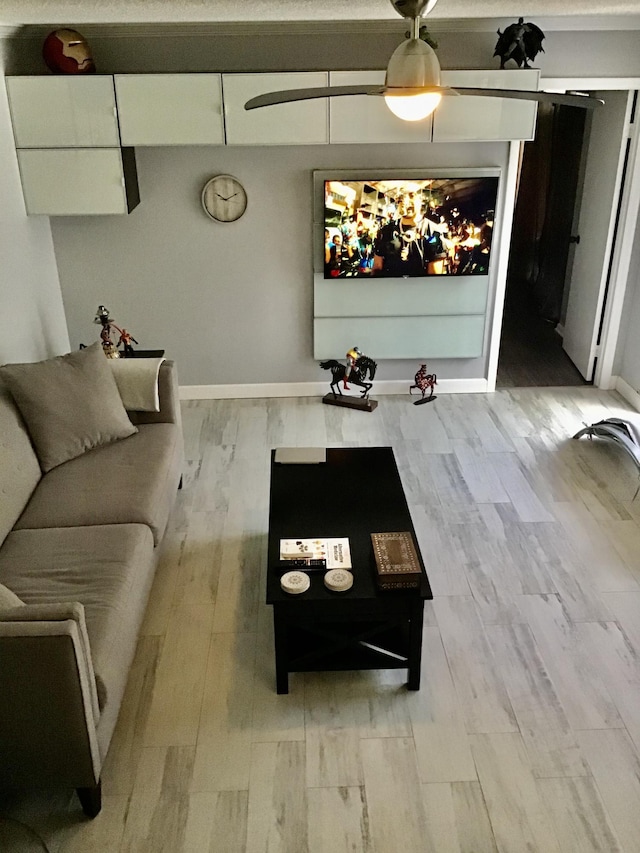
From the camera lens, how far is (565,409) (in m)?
5.25

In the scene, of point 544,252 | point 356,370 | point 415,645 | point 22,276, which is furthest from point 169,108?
point 544,252

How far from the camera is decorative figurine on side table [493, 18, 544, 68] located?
426 centimetres

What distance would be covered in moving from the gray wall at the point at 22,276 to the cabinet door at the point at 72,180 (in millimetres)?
79

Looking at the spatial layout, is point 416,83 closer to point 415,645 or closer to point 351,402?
point 415,645

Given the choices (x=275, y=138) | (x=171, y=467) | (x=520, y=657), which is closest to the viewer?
(x=520, y=657)

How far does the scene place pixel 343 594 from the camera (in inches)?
104

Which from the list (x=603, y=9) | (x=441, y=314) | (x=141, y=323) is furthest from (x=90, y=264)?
(x=603, y=9)

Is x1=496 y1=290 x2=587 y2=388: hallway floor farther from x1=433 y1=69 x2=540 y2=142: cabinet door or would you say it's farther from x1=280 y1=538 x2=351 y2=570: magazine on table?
x1=280 y1=538 x2=351 y2=570: magazine on table

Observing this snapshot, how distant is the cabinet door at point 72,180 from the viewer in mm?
4348

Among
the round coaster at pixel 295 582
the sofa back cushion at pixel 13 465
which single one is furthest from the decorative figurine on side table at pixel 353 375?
the round coaster at pixel 295 582

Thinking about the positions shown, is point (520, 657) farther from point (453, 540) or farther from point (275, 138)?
point (275, 138)

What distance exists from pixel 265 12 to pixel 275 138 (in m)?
→ 0.81

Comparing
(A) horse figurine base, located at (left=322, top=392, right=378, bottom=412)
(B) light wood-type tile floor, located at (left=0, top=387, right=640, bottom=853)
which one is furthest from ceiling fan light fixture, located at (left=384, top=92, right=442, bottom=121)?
(A) horse figurine base, located at (left=322, top=392, right=378, bottom=412)

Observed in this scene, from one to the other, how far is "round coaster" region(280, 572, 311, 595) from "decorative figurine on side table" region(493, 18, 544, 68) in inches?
134
